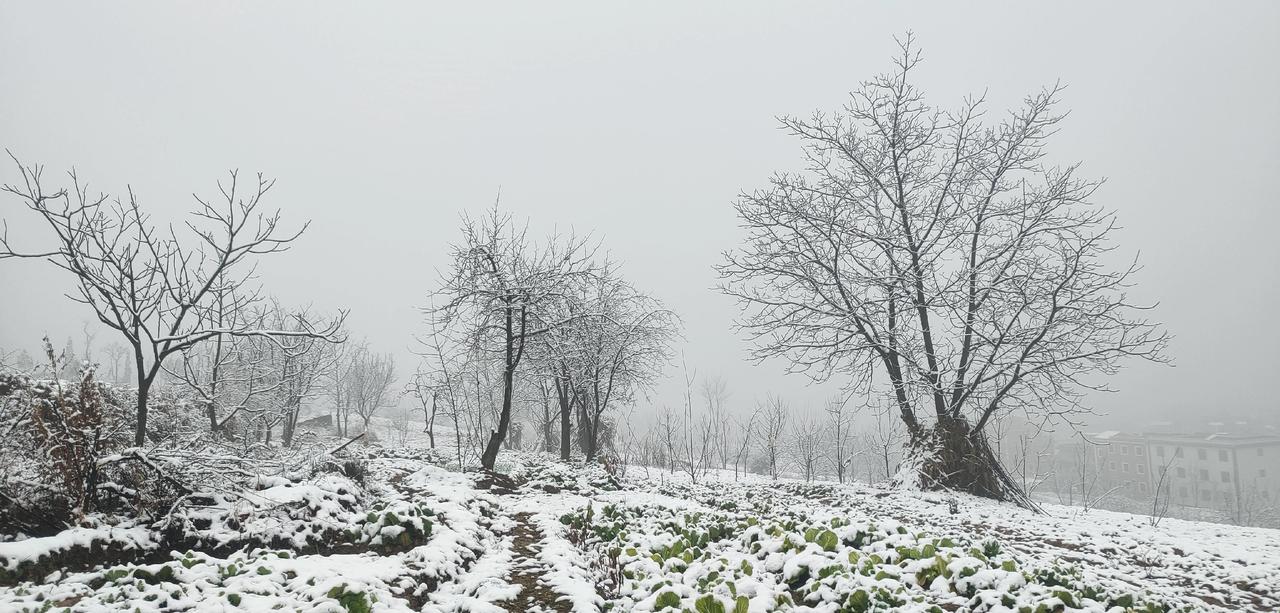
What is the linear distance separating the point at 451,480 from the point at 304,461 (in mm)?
3425

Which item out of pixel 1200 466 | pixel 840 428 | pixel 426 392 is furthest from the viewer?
pixel 1200 466

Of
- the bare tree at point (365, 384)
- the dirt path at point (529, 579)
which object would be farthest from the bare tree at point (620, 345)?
the bare tree at point (365, 384)

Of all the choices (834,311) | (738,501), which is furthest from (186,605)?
(834,311)

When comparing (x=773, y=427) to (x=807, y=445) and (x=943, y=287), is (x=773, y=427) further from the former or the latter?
(x=943, y=287)

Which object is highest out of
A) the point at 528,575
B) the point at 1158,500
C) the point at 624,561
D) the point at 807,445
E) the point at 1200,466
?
the point at 624,561

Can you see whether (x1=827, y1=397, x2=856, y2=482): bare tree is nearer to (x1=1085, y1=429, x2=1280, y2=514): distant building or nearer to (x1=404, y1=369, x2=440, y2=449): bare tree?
(x1=404, y1=369, x2=440, y2=449): bare tree

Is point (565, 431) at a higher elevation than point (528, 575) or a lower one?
higher

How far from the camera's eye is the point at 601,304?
766 inches

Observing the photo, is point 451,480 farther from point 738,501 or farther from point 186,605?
point 186,605

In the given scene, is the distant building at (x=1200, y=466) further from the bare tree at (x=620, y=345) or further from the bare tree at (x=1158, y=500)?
the bare tree at (x=620, y=345)

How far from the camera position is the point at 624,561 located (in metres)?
5.96

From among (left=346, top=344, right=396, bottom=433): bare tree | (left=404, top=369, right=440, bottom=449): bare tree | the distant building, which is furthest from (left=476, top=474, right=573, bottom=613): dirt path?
the distant building

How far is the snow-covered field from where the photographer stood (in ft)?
13.6

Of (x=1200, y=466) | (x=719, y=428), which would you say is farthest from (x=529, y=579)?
(x=1200, y=466)
